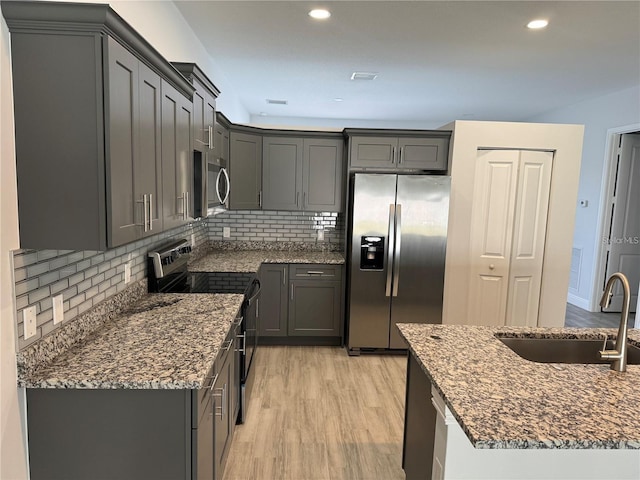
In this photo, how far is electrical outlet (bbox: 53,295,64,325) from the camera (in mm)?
1747

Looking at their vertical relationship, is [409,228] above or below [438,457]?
above

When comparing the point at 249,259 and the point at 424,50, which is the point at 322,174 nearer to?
the point at 249,259

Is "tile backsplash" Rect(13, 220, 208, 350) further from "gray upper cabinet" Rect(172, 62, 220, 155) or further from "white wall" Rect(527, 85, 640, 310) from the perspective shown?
"white wall" Rect(527, 85, 640, 310)

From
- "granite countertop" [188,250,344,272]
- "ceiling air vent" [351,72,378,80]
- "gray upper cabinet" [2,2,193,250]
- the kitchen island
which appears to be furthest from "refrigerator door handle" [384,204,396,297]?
"gray upper cabinet" [2,2,193,250]

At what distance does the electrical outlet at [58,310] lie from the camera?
1747mm

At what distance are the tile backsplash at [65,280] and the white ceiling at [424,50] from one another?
192 cm

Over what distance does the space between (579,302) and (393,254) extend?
153 inches

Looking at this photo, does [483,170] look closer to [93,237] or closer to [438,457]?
[438,457]

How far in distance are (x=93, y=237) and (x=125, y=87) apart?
58 centimetres

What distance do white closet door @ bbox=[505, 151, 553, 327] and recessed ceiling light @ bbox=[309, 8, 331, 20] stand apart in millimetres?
2265

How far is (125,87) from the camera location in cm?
162

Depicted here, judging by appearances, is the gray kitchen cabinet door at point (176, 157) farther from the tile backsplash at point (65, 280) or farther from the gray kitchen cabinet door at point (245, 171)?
the gray kitchen cabinet door at point (245, 171)

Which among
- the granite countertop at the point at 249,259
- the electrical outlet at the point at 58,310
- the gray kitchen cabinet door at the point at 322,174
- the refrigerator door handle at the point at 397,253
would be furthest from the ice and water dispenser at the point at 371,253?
the electrical outlet at the point at 58,310

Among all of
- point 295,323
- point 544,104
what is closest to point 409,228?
point 295,323
